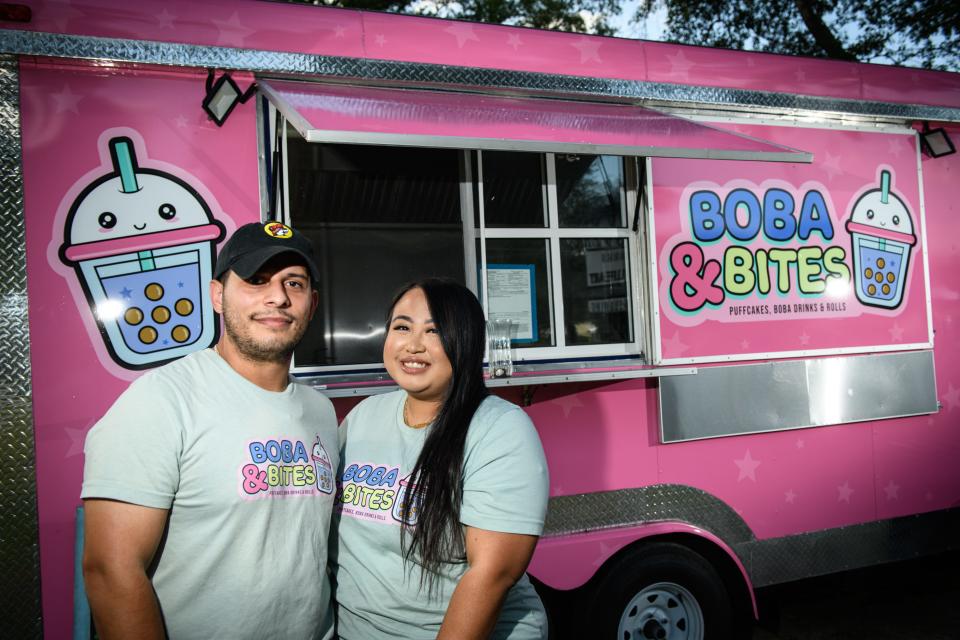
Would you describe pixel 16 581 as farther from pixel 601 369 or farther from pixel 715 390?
pixel 715 390

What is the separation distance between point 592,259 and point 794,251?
1.08 m

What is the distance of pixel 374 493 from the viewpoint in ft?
6.01

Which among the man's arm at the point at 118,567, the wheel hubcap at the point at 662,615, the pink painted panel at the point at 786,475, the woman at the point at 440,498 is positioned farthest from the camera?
the pink painted panel at the point at 786,475

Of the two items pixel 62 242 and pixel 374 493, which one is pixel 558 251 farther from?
pixel 62 242

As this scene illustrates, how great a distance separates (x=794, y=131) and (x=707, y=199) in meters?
0.69

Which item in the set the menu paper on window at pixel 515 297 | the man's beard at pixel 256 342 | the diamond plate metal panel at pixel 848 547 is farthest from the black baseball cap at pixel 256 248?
the diamond plate metal panel at pixel 848 547

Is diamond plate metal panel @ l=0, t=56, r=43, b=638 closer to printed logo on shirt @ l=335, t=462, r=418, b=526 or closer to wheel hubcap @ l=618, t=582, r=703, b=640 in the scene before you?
printed logo on shirt @ l=335, t=462, r=418, b=526

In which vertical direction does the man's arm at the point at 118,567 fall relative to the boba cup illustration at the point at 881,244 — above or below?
below

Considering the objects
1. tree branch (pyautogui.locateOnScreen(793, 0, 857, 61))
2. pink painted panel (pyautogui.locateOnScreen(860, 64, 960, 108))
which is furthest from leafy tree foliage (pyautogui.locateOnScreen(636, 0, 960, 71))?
pink painted panel (pyautogui.locateOnScreen(860, 64, 960, 108))

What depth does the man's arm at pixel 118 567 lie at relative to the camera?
1.53 metres

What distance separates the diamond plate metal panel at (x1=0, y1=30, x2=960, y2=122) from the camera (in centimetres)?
268

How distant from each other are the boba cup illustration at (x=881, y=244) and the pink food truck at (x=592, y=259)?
2cm

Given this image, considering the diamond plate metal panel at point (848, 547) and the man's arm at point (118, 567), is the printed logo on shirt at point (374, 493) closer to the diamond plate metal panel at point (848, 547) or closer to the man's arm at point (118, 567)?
the man's arm at point (118, 567)

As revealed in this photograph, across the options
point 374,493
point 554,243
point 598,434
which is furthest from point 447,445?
point 554,243
